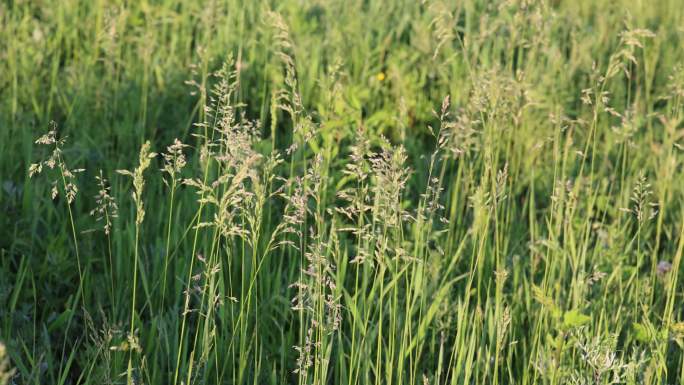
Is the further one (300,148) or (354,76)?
(354,76)

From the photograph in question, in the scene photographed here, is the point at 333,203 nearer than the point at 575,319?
No

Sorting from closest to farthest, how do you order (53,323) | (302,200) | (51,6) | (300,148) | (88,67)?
1. (302,200)
2. (53,323)
3. (300,148)
4. (88,67)
5. (51,6)

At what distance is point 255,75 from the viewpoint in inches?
136

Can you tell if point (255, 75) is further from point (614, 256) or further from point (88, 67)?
point (614, 256)

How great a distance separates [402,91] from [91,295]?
4.77 feet

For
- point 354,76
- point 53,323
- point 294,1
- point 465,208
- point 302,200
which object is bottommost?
point 53,323

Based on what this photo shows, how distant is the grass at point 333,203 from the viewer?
193cm

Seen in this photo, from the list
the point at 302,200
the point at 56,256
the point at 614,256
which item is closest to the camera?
the point at 302,200

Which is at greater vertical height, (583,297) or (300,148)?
(300,148)

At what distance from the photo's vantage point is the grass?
1932 mm

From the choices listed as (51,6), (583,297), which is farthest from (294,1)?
(583,297)

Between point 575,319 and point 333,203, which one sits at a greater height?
point 333,203

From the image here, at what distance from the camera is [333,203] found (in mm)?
2744

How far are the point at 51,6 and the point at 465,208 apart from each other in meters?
1.97
